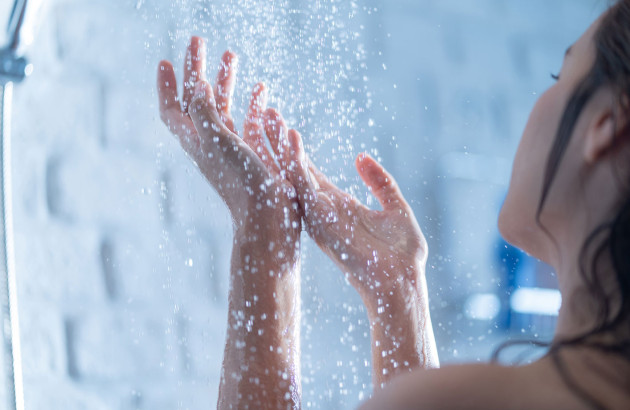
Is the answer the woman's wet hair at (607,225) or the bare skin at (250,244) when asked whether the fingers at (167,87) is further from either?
the woman's wet hair at (607,225)

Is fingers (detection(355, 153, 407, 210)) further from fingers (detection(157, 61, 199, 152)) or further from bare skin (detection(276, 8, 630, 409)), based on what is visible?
fingers (detection(157, 61, 199, 152))

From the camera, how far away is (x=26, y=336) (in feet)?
3.01

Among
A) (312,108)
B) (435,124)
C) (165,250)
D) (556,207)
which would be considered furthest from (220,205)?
(556,207)

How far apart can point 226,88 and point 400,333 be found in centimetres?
39

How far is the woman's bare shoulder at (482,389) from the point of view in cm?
41

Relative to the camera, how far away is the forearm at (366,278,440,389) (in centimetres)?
77

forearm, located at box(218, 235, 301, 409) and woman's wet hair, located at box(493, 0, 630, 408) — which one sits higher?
woman's wet hair, located at box(493, 0, 630, 408)

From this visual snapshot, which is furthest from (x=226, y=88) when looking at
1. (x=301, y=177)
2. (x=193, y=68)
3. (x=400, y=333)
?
(x=400, y=333)

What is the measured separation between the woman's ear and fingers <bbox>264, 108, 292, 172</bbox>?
42cm

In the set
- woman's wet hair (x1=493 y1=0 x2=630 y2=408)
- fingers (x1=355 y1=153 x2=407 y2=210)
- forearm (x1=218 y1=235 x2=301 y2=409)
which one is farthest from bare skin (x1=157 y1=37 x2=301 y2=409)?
woman's wet hair (x1=493 y1=0 x2=630 y2=408)

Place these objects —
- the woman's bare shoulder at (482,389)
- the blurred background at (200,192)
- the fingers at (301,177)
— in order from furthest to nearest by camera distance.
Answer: the blurred background at (200,192), the fingers at (301,177), the woman's bare shoulder at (482,389)

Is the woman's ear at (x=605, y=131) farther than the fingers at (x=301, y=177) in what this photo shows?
No

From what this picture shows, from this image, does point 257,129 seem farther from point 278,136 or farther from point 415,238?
point 415,238

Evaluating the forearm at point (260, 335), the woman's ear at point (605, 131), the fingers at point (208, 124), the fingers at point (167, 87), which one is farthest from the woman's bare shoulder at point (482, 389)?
the fingers at point (167, 87)
